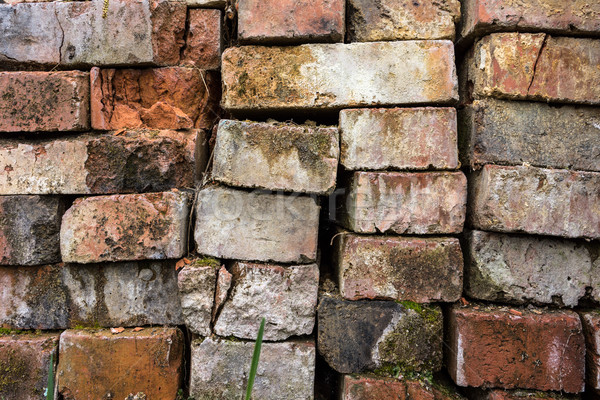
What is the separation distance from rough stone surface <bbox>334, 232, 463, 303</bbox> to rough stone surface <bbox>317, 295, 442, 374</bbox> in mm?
62

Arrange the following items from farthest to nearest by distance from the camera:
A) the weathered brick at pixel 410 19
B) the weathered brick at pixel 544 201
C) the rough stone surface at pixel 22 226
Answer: the rough stone surface at pixel 22 226, the weathered brick at pixel 410 19, the weathered brick at pixel 544 201

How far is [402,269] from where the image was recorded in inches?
73.4

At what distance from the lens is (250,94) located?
192 cm

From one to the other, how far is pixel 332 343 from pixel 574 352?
3.89 feet

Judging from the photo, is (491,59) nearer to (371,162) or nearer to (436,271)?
(371,162)

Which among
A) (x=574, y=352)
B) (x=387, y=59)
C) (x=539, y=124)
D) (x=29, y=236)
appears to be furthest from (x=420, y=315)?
(x=29, y=236)

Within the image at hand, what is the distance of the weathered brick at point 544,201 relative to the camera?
1795 mm

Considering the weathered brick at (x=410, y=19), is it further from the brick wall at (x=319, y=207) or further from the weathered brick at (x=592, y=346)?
the weathered brick at (x=592, y=346)

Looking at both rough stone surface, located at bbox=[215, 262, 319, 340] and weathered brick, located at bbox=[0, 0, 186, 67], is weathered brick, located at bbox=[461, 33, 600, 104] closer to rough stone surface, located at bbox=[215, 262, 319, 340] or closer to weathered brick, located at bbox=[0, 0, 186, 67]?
rough stone surface, located at bbox=[215, 262, 319, 340]

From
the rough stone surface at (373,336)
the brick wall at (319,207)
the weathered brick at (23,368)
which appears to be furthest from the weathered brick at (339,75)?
the weathered brick at (23,368)

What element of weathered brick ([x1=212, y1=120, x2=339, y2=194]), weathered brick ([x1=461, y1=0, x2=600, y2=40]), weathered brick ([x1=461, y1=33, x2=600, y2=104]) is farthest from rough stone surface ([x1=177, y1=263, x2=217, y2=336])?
weathered brick ([x1=461, y1=0, x2=600, y2=40])

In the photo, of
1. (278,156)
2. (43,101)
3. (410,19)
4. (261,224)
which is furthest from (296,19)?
(43,101)

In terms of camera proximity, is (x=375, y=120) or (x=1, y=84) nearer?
(x=375, y=120)

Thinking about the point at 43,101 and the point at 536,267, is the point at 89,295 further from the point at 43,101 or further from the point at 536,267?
the point at 536,267
